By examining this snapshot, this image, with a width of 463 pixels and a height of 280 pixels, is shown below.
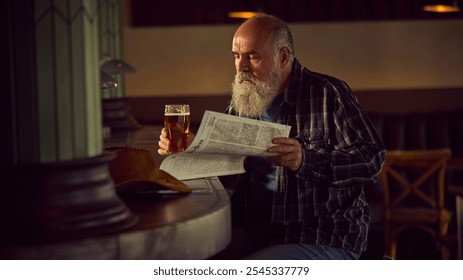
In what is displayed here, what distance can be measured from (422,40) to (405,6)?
320mm

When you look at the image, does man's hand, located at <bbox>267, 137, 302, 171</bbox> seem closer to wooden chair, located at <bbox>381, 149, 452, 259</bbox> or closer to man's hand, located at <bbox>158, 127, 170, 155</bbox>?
man's hand, located at <bbox>158, 127, 170, 155</bbox>

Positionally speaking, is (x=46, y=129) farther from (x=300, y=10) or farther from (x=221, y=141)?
(x=300, y=10)

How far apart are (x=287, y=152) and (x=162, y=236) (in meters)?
0.70

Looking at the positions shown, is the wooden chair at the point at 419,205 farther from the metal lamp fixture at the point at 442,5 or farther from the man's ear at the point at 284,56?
the man's ear at the point at 284,56

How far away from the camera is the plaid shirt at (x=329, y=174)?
2.22 m

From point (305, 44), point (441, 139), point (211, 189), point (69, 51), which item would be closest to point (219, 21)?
point (305, 44)

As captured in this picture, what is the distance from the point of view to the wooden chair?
4336 millimetres

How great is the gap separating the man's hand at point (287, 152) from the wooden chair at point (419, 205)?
2.25 m

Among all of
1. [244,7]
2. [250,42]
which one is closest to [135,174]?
[250,42]

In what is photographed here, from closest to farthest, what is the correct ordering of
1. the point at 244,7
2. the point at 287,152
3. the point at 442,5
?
the point at 287,152 → the point at 442,5 → the point at 244,7

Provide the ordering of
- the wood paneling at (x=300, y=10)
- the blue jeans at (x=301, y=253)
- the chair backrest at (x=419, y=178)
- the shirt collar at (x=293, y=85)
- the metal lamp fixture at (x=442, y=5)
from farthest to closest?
the wood paneling at (x=300, y=10), the metal lamp fixture at (x=442, y=5), the chair backrest at (x=419, y=178), the shirt collar at (x=293, y=85), the blue jeans at (x=301, y=253)

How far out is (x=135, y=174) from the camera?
1.79m

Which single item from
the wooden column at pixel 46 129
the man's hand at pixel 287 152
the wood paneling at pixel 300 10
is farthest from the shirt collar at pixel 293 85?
the wood paneling at pixel 300 10

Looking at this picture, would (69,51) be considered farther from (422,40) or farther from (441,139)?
(422,40)
